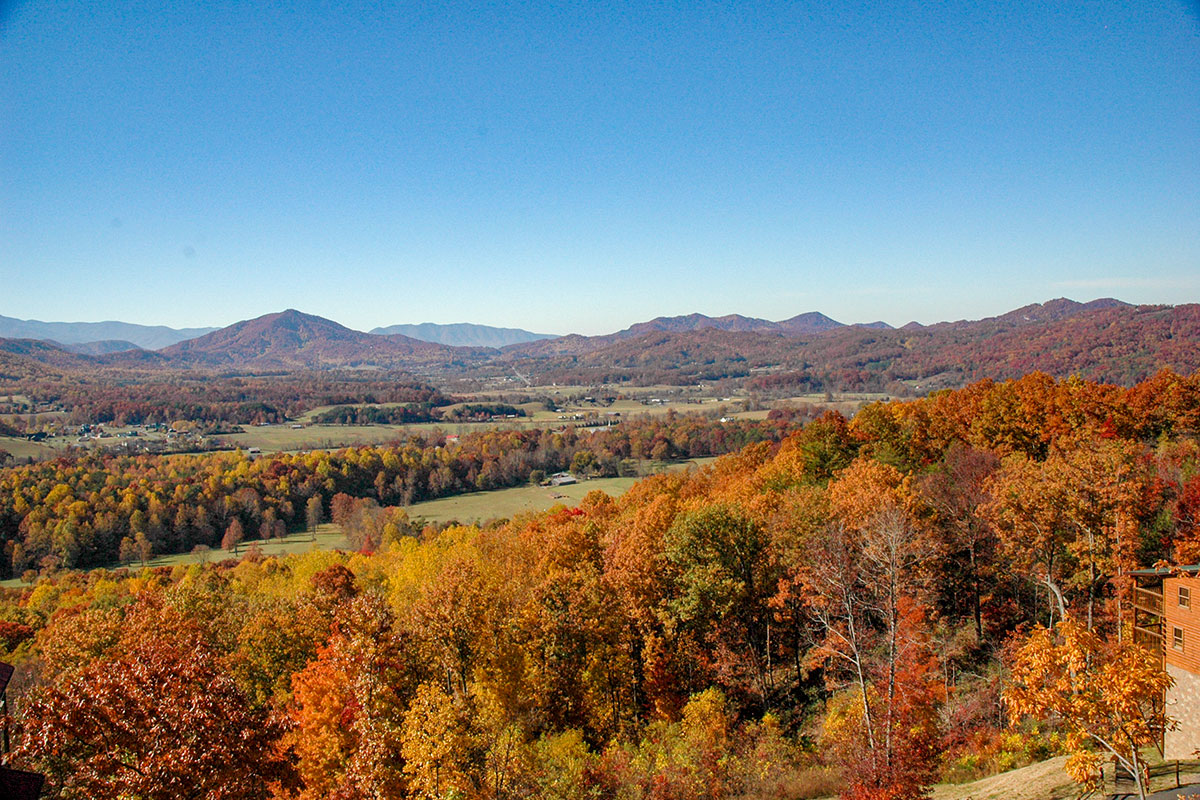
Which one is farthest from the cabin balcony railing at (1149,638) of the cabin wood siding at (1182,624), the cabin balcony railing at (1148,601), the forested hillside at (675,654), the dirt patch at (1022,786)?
the dirt patch at (1022,786)

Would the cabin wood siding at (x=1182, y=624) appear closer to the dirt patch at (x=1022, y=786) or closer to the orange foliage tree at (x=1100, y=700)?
the dirt patch at (x=1022, y=786)

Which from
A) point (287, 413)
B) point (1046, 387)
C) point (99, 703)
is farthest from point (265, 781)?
point (287, 413)

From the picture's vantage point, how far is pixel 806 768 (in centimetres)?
1783

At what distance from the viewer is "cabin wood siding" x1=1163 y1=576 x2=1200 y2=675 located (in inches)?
573

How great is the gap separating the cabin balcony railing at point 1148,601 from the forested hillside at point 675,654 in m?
0.82

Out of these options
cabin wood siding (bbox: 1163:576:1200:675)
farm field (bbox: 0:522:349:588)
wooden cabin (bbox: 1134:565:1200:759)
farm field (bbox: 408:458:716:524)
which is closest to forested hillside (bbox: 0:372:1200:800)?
wooden cabin (bbox: 1134:565:1200:759)

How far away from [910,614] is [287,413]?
531 ft

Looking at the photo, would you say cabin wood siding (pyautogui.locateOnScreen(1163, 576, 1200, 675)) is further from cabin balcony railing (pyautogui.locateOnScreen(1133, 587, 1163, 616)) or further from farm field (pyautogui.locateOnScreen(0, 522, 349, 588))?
farm field (pyautogui.locateOnScreen(0, 522, 349, 588))

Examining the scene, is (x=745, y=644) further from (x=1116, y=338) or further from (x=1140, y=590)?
(x=1116, y=338)

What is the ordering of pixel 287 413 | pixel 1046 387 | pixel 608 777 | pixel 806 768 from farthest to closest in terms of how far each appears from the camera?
pixel 287 413 < pixel 1046 387 < pixel 806 768 < pixel 608 777

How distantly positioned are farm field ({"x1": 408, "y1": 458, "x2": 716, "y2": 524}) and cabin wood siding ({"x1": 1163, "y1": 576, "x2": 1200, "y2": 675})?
188 ft

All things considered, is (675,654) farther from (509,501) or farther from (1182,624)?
(509,501)

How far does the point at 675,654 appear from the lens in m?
23.7

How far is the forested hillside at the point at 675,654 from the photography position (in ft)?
39.7
